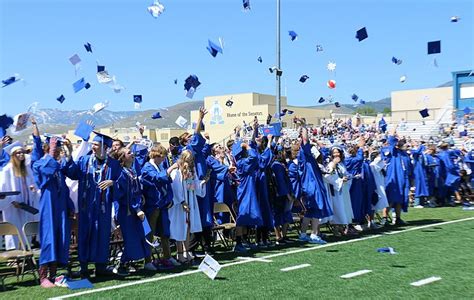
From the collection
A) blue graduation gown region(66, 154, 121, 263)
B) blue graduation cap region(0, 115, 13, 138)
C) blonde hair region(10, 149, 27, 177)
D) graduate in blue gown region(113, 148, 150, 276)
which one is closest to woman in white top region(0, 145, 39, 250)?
blonde hair region(10, 149, 27, 177)

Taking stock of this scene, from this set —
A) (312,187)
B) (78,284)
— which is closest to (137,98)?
(312,187)

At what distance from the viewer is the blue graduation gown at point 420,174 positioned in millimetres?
18156

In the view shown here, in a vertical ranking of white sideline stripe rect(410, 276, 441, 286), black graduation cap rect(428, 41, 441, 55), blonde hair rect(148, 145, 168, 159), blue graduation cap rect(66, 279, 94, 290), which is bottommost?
white sideline stripe rect(410, 276, 441, 286)

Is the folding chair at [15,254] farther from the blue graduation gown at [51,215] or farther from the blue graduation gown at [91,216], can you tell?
the blue graduation gown at [91,216]

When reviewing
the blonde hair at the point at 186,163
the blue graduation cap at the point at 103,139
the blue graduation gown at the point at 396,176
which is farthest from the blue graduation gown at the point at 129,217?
the blue graduation gown at the point at 396,176

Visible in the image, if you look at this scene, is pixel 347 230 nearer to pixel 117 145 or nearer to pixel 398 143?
pixel 398 143

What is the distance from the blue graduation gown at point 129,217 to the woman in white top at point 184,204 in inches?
26.8

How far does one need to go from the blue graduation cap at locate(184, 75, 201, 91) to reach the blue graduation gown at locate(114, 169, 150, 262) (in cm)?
383

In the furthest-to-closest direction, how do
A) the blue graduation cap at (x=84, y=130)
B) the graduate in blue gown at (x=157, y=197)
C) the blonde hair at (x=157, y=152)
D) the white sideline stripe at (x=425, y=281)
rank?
the blonde hair at (x=157, y=152) < the graduate in blue gown at (x=157, y=197) < the blue graduation cap at (x=84, y=130) < the white sideline stripe at (x=425, y=281)

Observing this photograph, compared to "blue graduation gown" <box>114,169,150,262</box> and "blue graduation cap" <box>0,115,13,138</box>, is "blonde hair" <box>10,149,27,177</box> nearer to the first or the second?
"blue graduation cap" <box>0,115,13,138</box>

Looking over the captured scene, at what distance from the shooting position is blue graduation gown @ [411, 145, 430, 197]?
18156mm

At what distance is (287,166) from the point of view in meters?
11.6

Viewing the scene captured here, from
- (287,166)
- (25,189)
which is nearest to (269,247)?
(287,166)

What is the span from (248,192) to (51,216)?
12.8 ft
